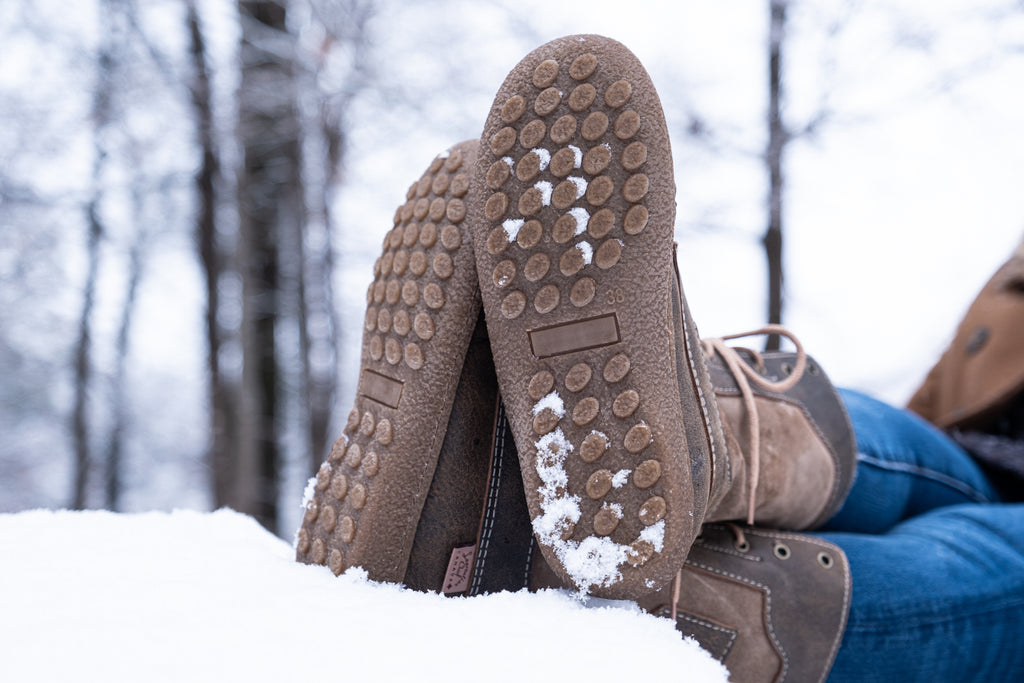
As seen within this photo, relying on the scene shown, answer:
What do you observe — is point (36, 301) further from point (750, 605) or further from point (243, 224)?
point (750, 605)

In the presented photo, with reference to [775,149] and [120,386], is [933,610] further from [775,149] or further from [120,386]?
[120,386]

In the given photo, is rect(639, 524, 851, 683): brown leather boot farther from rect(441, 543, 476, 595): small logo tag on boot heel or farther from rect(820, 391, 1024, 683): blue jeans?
rect(441, 543, 476, 595): small logo tag on boot heel

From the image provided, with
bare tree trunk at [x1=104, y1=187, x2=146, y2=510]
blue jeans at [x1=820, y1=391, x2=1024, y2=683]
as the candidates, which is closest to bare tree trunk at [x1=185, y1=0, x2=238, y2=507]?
bare tree trunk at [x1=104, y1=187, x2=146, y2=510]

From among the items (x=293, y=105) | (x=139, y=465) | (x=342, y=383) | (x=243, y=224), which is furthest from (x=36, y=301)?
(x=293, y=105)

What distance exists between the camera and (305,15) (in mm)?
4062

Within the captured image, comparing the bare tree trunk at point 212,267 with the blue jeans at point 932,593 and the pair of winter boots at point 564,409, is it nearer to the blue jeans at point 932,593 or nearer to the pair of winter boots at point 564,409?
the pair of winter boots at point 564,409

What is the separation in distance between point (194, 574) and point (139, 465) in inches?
360

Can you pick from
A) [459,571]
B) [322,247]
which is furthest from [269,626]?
[322,247]

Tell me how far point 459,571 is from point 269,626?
288mm

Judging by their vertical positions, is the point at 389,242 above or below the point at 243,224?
below

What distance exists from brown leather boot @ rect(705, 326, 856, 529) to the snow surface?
10.2 inches

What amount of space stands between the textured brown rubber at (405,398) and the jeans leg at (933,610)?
57 cm

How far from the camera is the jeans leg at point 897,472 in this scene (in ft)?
3.80

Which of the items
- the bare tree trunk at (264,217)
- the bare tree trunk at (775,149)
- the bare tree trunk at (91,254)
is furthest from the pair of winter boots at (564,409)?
the bare tree trunk at (91,254)
